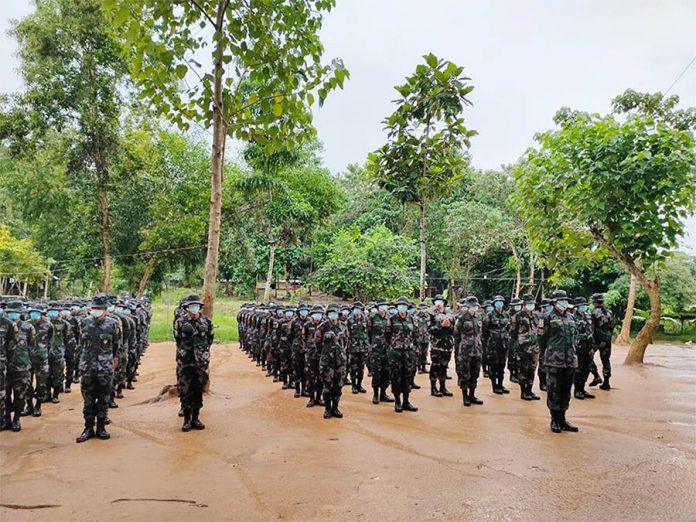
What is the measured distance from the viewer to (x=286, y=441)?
6.20 metres

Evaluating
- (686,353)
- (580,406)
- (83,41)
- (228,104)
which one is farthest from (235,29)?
(686,353)

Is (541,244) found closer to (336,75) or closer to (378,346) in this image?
(378,346)

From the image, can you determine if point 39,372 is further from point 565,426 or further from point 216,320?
point 216,320

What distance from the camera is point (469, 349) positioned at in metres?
8.52

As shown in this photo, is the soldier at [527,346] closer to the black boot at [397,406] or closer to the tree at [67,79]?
the black boot at [397,406]

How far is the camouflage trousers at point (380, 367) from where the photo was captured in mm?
8559

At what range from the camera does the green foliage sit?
23.5 metres

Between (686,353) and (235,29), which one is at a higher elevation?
(235,29)

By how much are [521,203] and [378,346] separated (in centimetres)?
688

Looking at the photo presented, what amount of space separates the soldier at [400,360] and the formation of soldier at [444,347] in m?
0.02

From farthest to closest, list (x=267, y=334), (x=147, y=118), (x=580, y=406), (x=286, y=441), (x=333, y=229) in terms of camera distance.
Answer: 1. (x=333, y=229)
2. (x=147, y=118)
3. (x=267, y=334)
4. (x=580, y=406)
5. (x=286, y=441)

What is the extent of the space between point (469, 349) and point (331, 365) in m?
2.42

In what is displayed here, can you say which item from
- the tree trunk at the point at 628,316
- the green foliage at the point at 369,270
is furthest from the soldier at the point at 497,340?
the green foliage at the point at 369,270

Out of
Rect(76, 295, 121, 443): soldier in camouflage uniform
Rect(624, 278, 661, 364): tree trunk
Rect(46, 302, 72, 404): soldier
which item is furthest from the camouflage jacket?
Rect(46, 302, 72, 404): soldier
